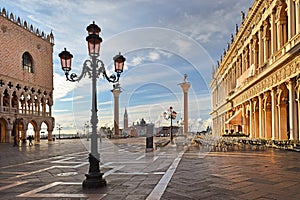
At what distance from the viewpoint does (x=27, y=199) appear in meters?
6.62

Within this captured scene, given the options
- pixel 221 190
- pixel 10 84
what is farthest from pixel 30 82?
pixel 221 190

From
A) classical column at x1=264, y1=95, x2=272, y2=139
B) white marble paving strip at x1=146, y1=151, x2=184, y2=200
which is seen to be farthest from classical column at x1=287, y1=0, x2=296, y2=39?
white marble paving strip at x1=146, y1=151, x2=184, y2=200

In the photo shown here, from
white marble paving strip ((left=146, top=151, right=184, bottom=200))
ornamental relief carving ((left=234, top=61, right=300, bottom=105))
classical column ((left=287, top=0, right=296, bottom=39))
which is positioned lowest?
white marble paving strip ((left=146, top=151, right=184, bottom=200))

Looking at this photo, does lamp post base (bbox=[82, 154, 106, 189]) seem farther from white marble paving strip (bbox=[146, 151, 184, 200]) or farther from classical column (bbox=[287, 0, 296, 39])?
classical column (bbox=[287, 0, 296, 39])

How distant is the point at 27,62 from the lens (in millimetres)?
51875

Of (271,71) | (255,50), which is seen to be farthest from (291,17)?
(255,50)

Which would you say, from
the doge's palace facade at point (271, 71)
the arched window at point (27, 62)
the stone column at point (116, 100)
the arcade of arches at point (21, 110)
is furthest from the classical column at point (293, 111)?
the arched window at point (27, 62)

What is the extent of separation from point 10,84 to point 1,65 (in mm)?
3218

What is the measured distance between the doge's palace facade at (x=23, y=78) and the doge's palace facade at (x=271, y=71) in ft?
95.4

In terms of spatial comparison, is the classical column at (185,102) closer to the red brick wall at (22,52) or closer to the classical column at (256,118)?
the classical column at (256,118)

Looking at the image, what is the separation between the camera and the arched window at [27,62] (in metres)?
51.0

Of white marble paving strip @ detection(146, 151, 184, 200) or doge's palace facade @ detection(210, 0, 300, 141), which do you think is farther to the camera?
doge's palace facade @ detection(210, 0, 300, 141)

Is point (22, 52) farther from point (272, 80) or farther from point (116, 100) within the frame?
point (272, 80)

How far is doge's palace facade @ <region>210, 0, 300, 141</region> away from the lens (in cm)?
1911
